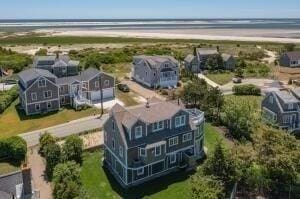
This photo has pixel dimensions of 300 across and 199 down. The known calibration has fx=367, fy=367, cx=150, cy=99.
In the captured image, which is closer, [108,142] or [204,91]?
[108,142]

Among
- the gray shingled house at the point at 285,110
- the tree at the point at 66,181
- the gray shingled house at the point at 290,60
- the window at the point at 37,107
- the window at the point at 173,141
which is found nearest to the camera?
the tree at the point at 66,181

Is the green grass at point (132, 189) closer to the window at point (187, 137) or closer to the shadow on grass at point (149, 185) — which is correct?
the shadow on grass at point (149, 185)

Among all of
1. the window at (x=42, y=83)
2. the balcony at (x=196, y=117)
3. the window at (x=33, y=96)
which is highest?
the window at (x=42, y=83)

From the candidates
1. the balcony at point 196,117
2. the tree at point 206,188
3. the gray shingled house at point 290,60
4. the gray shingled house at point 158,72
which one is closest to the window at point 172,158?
the balcony at point 196,117

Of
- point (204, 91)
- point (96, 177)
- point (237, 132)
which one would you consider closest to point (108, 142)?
point (96, 177)

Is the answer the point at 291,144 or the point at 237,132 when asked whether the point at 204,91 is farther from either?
the point at 291,144

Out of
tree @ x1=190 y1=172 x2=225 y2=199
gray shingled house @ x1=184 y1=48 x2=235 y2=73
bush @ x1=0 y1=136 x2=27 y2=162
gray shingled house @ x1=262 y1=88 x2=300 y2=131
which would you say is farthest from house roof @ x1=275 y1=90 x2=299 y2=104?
gray shingled house @ x1=184 y1=48 x2=235 y2=73

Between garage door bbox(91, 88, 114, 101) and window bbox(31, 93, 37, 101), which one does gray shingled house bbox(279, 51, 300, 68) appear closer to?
garage door bbox(91, 88, 114, 101)
